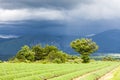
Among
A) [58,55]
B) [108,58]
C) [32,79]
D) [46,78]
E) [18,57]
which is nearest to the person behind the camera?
[32,79]

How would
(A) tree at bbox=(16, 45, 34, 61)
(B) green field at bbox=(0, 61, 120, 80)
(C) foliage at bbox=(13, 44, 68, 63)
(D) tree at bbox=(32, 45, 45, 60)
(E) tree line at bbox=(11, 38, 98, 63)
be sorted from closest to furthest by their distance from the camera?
1. (B) green field at bbox=(0, 61, 120, 80)
2. (C) foliage at bbox=(13, 44, 68, 63)
3. (E) tree line at bbox=(11, 38, 98, 63)
4. (A) tree at bbox=(16, 45, 34, 61)
5. (D) tree at bbox=(32, 45, 45, 60)

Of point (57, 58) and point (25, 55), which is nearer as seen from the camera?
point (57, 58)

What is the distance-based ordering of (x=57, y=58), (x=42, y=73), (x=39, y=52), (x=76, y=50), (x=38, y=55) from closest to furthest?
(x=42, y=73) → (x=57, y=58) → (x=76, y=50) → (x=39, y=52) → (x=38, y=55)

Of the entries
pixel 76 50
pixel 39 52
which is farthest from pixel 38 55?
pixel 76 50

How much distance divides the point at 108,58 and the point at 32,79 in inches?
5947

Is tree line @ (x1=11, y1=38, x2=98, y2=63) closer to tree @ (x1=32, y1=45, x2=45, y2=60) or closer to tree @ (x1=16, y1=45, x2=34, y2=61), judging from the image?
tree @ (x1=16, y1=45, x2=34, y2=61)

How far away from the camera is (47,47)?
553 ft

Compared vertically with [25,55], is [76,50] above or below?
below

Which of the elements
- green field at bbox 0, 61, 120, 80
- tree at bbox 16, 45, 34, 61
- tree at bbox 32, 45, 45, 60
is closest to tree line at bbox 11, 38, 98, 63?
tree at bbox 16, 45, 34, 61

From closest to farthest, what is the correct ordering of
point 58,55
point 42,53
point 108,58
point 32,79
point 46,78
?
1. point 32,79
2. point 46,78
3. point 58,55
4. point 42,53
5. point 108,58

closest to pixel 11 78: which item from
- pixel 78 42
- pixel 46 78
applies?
pixel 46 78

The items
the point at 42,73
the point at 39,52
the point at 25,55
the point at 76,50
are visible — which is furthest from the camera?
the point at 39,52

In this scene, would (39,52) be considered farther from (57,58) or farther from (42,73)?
(42,73)

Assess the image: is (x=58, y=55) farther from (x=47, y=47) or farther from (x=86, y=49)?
(x=47, y=47)
